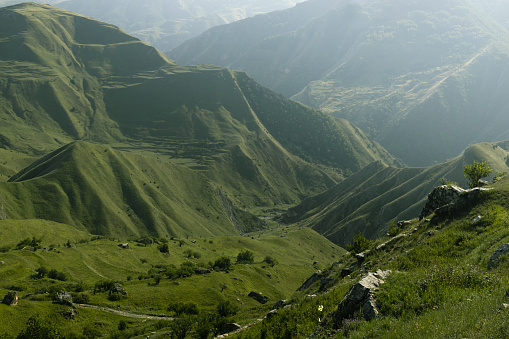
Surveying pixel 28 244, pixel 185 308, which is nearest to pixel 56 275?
pixel 28 244

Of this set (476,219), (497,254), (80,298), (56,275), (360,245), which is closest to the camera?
(497,254)

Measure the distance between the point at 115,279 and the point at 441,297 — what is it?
127513 mm

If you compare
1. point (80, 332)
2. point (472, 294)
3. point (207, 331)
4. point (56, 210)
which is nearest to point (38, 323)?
point (80, 332)

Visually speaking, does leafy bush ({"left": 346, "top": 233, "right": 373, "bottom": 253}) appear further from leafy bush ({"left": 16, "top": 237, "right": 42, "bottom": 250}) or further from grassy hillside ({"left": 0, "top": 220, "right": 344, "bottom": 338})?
leafy bush ({"left": 16, "top": 237, "right": 42, "bottom": 250})

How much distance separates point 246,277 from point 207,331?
81.5m

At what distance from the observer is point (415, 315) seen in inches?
684

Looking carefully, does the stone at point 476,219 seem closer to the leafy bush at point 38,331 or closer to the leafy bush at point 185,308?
the leafy bush at point 38,331

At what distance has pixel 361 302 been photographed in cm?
1933

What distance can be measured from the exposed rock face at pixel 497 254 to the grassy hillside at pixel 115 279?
44762 mm

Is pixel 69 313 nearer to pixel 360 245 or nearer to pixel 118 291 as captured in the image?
pixel 118 291

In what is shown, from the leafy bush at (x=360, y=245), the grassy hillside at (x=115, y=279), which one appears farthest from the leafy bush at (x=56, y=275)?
the leafy bush at (x=360, y=245)

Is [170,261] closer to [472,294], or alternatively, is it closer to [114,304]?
[114,304]

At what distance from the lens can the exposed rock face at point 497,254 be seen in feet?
71.4

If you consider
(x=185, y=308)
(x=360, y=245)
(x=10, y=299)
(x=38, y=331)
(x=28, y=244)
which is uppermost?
(x=360, y=245)
